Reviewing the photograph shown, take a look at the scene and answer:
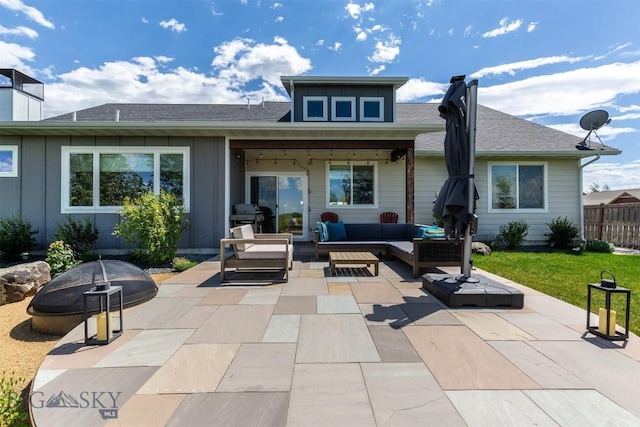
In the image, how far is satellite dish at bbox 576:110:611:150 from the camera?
9258mm

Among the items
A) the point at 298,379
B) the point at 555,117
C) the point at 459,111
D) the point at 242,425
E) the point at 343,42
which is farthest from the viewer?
the point at 555,117

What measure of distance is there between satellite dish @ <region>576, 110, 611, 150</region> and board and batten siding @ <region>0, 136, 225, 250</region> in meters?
10.8

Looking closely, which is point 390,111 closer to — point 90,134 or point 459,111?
point 459,111

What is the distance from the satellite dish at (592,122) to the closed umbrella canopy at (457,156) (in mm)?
8251

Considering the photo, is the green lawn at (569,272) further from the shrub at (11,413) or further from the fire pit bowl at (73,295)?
the fire pit bowl at (73,295)

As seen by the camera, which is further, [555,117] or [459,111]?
[555,117]

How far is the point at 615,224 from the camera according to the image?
9844 mm

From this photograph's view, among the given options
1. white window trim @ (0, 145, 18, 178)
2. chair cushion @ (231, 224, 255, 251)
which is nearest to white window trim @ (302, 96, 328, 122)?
chair cushion @ (231, 224, 255, 251)

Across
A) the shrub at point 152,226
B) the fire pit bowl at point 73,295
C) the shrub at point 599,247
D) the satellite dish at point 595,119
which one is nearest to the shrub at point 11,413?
the fire pit bowl at point 73,295

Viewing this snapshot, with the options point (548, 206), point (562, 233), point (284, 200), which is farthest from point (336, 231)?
point (548, 206)

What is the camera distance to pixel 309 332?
9.60ft

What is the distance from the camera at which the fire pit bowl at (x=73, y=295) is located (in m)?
3.39


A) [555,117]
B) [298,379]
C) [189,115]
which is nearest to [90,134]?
[189,115]

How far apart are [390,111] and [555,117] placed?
35.5 feet
